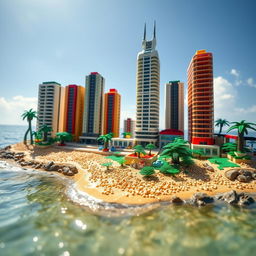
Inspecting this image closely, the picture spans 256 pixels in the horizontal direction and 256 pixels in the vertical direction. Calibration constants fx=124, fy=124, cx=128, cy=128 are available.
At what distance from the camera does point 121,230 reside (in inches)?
460

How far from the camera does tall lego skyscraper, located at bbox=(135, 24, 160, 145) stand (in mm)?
47625

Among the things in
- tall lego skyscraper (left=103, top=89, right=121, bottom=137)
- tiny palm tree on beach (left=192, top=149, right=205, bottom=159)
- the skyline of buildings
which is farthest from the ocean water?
tall lego skyscraper (left=103, top=89, right=121, bottom=137)

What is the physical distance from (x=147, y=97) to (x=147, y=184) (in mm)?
35651

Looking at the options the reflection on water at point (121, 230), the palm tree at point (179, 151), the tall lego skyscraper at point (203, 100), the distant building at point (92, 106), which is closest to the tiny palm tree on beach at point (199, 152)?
the tall lego skyscraper at point (203, 100)

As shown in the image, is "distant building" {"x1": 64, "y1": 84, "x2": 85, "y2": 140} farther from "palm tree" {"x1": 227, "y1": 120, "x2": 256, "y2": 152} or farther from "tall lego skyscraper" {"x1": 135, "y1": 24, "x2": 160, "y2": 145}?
"palm tree" {"x1": 227, "y1": 120, "x2": 256, "y2": 152}

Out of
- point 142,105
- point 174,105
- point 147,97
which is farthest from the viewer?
point 174,105

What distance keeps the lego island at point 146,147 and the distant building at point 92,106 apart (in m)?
0.46

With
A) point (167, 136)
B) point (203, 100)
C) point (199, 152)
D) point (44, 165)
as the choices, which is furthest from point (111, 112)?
point (199, 152)

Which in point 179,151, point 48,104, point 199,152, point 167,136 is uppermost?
point 48,104

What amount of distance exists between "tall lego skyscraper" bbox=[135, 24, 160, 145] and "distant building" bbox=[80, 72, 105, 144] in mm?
19990

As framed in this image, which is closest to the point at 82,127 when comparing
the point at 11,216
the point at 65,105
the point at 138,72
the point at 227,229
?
the point at 65,105

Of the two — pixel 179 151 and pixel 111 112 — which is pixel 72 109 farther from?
pixel 179 151

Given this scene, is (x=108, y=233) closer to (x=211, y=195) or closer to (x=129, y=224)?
(x=129, y=224)

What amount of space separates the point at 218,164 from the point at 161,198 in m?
18.5
